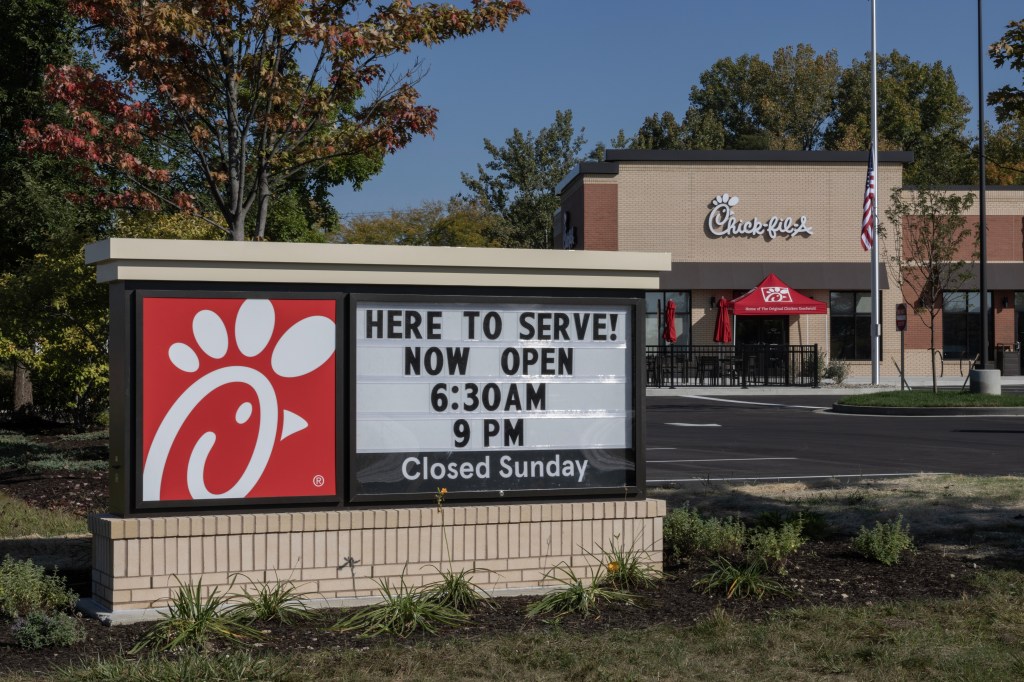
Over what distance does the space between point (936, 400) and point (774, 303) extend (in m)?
13.4

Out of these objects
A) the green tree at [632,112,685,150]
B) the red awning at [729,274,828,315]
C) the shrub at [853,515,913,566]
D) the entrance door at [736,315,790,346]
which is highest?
the green tree at [632,112,685,150]

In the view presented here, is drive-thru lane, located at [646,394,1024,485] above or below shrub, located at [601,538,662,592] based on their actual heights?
below

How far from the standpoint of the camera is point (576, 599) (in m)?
7.22

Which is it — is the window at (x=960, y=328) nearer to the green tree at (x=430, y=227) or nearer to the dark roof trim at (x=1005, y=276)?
the dark roof trim at (x=1005, y=276)

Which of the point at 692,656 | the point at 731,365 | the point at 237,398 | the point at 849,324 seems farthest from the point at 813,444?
the point at 849,324

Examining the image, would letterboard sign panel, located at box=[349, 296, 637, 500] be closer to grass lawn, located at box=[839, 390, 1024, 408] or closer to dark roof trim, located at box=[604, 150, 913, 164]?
grass lawn, located at box=[839, 390, 1024, 408]

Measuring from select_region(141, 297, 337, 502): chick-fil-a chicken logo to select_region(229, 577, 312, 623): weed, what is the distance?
554 mm

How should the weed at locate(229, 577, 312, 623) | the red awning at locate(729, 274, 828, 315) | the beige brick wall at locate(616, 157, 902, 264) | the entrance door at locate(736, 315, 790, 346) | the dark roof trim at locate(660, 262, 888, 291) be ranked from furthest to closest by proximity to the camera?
the entrance door at locate(736, 315, 790, 346), the beige brick wall at locate(616, 157, 902, 264), the dark roof trim at locate(660, 262, 888, 291), the red awning at locate(729, 274, 828, 315), the weed at locate(229, 577, 312, 623)

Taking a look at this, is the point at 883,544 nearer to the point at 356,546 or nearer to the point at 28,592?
the point at 356,546

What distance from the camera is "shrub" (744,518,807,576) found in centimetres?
786

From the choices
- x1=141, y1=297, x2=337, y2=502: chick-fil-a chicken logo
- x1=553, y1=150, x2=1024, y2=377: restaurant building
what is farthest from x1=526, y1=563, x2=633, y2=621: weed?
x1=553, y1=150, x2=1024, y2=377: restaurant building

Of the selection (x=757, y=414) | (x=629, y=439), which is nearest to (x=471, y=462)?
(x=629, y=439)

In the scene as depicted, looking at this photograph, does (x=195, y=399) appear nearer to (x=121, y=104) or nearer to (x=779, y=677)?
(x=779, y=677)

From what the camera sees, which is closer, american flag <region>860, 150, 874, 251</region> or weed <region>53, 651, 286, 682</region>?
weed <region>53, 651, 286, 682</region>
